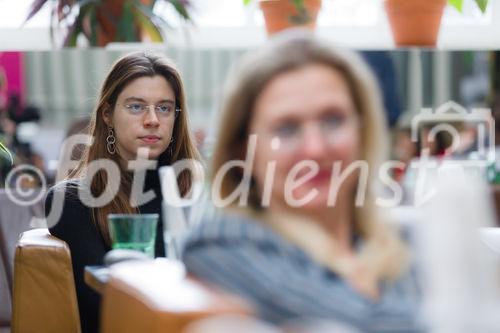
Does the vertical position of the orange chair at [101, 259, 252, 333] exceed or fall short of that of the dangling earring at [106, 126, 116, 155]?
it falls short

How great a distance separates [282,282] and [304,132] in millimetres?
167

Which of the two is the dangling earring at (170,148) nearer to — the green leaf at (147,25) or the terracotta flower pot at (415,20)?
the green leaf at (147,25)

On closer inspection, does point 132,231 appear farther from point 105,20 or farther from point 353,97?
point 105,20

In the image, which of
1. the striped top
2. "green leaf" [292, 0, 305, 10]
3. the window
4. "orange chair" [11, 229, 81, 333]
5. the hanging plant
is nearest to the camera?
the striped top

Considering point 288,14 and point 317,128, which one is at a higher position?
point 288,14

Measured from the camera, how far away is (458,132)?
163 inches

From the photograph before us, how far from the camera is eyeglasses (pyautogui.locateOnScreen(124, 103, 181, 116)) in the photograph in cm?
255

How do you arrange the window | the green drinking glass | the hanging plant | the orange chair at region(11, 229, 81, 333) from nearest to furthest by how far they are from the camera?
the green drinking glass < the orange chair at region(11, 229, 81, 333) < the hanging plant < the window

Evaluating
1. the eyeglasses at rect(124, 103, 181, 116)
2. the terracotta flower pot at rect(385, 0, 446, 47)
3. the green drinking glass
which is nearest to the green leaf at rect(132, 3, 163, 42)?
the terracotta flower pot at rect(385, 0, 446, 47)

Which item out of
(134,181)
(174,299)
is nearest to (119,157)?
(134,181)

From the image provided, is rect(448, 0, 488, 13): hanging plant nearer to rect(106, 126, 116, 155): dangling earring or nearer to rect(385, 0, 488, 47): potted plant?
rect(385, 0, 488, 47): potted plant

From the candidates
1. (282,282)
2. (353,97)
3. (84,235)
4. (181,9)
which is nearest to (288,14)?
(181,9)

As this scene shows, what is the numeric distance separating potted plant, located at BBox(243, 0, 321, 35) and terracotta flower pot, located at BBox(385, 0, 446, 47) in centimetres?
31

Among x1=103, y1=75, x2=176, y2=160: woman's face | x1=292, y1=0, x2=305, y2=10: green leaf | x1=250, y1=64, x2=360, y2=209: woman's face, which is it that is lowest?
x1=250, y1=64, x2=360, y2=209: woman's face
